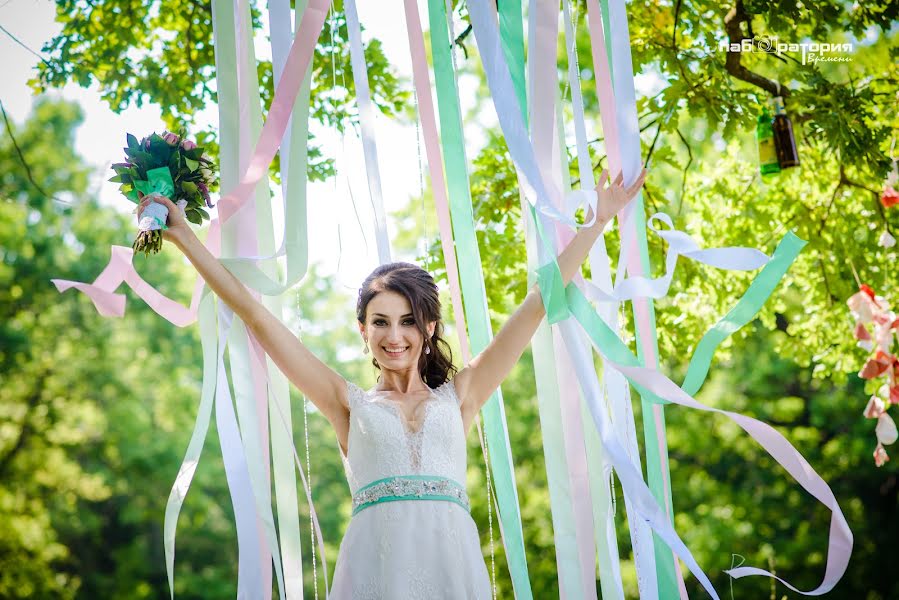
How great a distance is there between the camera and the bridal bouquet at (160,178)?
5.79 feet

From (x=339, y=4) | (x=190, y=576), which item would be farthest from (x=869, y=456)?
(x=339, y=4)

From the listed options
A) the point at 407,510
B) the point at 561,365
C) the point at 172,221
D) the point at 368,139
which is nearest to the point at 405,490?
the point at 407,510

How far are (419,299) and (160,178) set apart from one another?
568 millimetres

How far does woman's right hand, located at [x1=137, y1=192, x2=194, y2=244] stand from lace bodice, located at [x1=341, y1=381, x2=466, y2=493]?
460 mm

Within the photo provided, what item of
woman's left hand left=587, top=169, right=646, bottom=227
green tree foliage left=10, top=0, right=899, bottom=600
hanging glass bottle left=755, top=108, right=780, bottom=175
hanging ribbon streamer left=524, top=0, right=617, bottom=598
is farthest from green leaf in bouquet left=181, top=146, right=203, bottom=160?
green tree foliage left=10, top=0, right=899, bottom=600

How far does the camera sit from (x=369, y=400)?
1.96 metres

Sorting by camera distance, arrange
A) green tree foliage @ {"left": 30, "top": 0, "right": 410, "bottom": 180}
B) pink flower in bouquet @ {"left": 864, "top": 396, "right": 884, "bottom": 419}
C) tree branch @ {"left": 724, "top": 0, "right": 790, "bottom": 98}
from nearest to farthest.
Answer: tree branch @ {"left": 724, "top": 0, "right": 790, "bottom": 98} → green tree foliage @ {"left": 30, "top": 0, "right": 410, "bottom": 180} → pink flower in bouquet @ {"left": 864, "top": 396, "right": 884, "bottom": 419}

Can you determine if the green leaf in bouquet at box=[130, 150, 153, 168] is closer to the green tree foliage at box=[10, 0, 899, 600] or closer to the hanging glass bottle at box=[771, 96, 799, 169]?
the hanging glass bottle at box=[771, 96, 799, 169]

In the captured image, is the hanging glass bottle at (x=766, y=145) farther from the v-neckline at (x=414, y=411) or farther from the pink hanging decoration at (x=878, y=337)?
the v-neckline at (x=414, y=411)

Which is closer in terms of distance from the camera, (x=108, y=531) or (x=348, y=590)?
(x=348, y=590)

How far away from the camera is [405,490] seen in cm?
184

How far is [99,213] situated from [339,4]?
35.8 feet

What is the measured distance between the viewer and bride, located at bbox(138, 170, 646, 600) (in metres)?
1.78

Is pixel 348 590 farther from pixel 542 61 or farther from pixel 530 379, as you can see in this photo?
pixel 530 379
